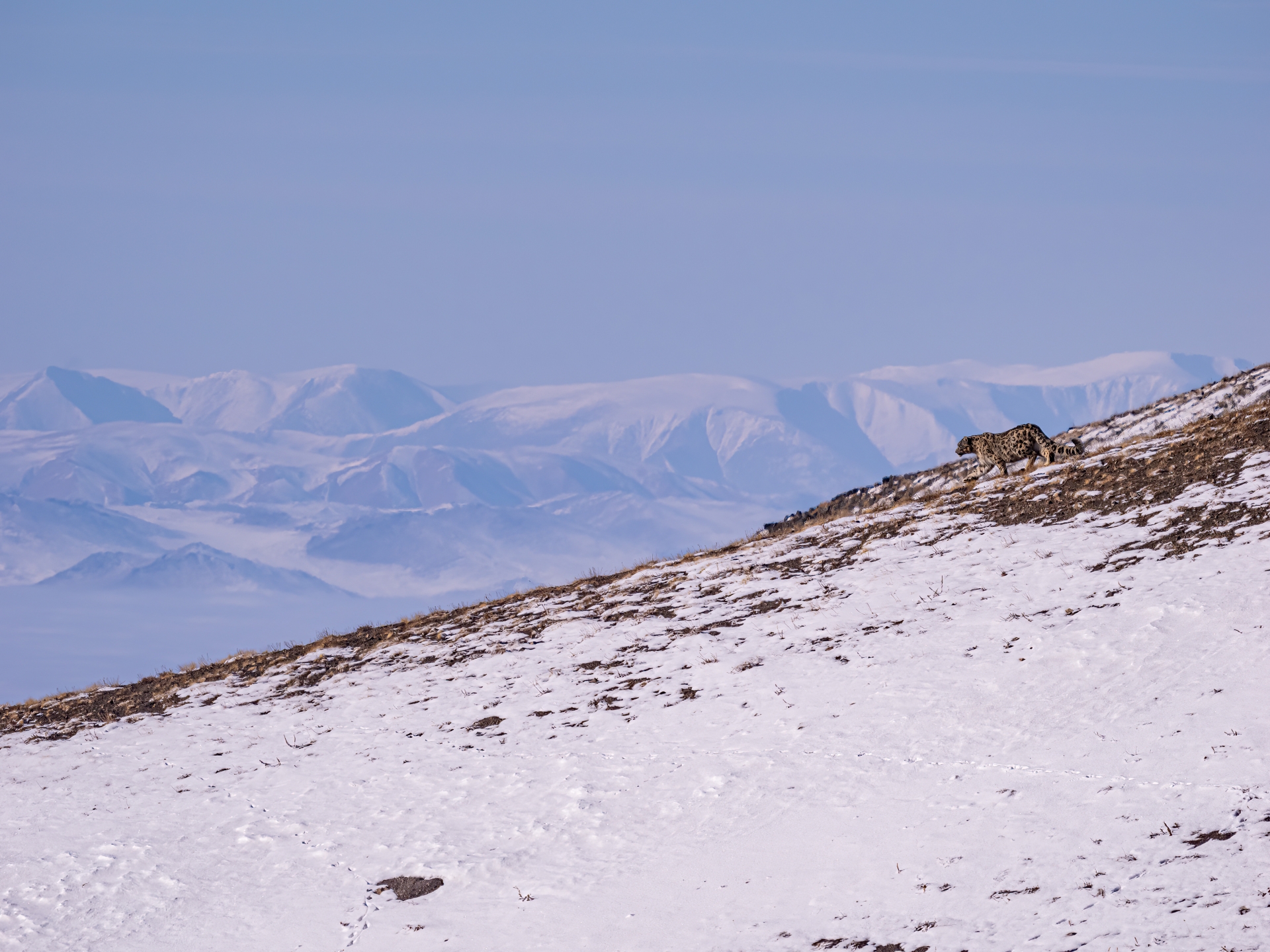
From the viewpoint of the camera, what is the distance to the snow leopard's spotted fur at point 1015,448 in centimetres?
3494

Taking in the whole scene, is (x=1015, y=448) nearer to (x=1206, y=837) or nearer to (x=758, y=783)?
(x=758, y=783)

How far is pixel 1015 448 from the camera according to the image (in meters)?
35.6

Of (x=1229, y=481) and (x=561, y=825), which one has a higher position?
(x=1229, y=481)

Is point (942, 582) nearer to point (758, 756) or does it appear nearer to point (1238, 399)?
point (758, 756)

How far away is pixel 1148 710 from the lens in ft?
60.2

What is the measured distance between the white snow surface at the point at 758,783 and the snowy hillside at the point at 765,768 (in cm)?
6

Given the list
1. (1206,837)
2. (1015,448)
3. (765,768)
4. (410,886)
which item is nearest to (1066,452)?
(1015,448)

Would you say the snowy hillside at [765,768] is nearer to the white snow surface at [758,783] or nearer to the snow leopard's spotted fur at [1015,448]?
the white snow surface at [758,783]

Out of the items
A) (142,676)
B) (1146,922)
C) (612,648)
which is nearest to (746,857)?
(1146,922)

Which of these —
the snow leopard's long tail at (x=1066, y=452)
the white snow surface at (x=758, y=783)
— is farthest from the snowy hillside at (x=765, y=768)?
the snow leopard's long tail at (x=1066, y=452)

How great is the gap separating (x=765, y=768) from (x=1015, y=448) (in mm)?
18964

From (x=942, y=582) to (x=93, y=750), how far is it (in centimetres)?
1715

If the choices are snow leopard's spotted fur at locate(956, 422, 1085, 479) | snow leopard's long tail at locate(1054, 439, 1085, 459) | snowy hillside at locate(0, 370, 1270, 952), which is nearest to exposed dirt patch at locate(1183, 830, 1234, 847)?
snowy hillside at locate(0, 370, 1270, 952)

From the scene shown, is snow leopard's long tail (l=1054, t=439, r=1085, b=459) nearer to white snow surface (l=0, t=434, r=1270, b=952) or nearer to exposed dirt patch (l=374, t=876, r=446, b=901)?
white snow surface (l=0, t=434, r=1270, b=952)
